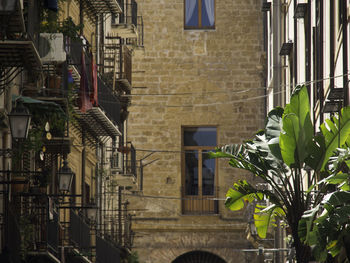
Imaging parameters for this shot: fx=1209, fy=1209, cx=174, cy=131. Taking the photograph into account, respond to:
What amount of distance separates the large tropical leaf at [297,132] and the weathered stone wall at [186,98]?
80.8 ft

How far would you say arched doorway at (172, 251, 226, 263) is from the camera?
4172 centimetres

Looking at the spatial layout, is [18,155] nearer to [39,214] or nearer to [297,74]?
[39,214]

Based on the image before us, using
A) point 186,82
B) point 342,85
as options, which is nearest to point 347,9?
point 342,85

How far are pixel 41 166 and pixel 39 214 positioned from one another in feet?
13.3

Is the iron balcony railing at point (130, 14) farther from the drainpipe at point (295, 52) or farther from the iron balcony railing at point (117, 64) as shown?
the drainpipe at point (295, 52)

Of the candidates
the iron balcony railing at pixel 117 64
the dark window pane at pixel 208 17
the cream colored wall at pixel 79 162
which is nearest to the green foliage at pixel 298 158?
the cream colored wall at pixel 79 162

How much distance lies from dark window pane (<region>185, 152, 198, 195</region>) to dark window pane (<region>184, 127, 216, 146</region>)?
1.37ft

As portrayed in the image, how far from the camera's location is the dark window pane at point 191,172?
4244cm

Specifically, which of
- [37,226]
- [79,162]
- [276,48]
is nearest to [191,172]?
[276,48]

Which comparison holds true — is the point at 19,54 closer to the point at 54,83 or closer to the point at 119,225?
the point at 54,83

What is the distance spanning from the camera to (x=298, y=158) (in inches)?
664

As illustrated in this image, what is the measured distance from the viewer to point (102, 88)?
29984 millimetres

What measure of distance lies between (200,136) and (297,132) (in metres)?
25.9

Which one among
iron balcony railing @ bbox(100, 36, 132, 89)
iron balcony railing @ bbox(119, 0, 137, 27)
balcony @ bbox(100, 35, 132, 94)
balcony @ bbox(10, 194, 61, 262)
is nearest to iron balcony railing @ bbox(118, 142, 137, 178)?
balcony @ bbox(100, 35, 132, 94)
